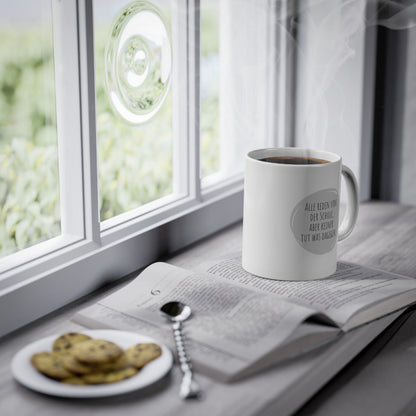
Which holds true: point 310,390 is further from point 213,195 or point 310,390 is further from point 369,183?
point 369,183

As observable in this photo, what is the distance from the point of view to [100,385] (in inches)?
24.9

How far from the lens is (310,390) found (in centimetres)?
69

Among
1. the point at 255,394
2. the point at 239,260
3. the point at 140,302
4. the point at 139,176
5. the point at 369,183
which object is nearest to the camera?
the point at 255,394

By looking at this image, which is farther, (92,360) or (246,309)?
(246,309)

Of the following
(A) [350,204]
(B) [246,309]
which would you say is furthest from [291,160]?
(B) [246,309]

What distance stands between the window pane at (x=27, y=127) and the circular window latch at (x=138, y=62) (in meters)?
0.12

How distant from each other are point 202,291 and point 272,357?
0.15 metres

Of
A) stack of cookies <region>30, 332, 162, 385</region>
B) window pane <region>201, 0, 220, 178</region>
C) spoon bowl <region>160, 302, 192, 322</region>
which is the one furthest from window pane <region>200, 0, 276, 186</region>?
stack of cookies <region>30, 332, 162, 385</region>

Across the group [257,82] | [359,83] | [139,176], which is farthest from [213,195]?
[359,83]

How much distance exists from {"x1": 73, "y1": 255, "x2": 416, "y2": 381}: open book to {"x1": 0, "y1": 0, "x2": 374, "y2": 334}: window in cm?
10

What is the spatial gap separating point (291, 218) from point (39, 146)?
0.34m

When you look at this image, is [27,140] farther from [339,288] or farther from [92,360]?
[339,288]

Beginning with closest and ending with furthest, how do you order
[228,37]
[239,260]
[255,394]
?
[255,394], [239,260], [228,37]

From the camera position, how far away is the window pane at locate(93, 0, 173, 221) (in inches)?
37.5
